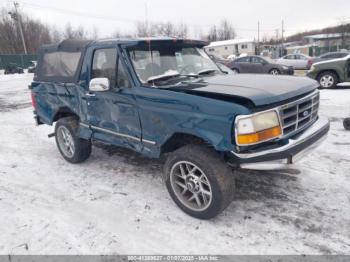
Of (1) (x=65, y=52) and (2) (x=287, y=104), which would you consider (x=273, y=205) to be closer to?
(2) (x=287, y=104)

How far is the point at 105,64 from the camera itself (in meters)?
4.15

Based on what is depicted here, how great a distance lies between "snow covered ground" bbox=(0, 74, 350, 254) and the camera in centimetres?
293

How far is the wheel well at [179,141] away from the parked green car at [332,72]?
10.0 metres

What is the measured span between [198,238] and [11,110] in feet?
32.5

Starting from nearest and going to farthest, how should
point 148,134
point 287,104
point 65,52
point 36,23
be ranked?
point 287,104 → point 148,134 → point 65,52 → point 36,23

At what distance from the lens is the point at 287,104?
3.15 meters

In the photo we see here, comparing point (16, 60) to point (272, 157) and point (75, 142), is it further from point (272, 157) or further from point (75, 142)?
point (272, 157)

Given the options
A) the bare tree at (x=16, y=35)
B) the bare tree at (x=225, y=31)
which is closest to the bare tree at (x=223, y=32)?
the bare tree at (x=225, y=31)

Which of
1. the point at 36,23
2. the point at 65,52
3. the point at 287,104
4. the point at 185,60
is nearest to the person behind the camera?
the point at 287,104

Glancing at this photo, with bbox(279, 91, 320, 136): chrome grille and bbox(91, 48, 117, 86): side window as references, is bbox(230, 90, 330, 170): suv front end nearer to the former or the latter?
bbox(279, 91, 320, 136): chrome grille

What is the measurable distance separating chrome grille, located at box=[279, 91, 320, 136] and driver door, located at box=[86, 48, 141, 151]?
5.75 feet

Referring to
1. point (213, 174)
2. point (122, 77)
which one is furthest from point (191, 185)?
point (122, 77)

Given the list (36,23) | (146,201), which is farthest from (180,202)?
(36,23)

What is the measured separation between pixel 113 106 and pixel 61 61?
66.6 inches
